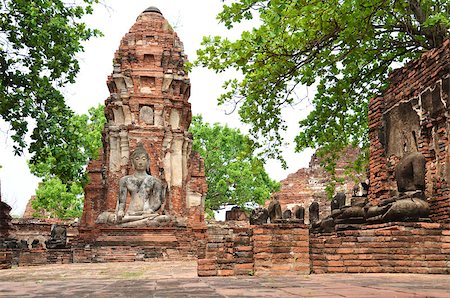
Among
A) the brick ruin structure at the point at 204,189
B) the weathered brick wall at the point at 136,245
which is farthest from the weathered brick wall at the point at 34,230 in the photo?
the weathered brick wall at the point at 136,245

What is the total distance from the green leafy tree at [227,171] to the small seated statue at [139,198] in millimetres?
14638

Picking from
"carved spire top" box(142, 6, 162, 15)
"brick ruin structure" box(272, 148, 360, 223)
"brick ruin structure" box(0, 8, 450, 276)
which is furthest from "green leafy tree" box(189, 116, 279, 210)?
"carved spire top" box(142, 6, 162, 15)

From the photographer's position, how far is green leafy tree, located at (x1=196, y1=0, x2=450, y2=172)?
10172 millimetres

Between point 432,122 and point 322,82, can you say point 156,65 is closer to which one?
point 322,82

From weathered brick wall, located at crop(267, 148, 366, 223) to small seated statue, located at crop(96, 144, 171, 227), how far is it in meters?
17.3

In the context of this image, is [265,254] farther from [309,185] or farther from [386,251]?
[309,185]

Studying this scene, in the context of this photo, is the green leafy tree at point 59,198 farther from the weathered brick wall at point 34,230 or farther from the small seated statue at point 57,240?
the small seated statue at point 57,240

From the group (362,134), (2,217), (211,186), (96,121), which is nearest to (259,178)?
(211,186)

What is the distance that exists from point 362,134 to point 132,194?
7.32 meters

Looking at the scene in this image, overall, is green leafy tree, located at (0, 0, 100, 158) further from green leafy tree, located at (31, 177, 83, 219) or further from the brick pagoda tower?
green leafy tree, located at (31, 177, 83, 219)

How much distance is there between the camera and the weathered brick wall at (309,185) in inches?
1356

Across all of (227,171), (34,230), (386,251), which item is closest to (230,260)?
(386,251)

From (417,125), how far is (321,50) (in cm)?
246

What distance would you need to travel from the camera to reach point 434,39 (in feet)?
37.7
